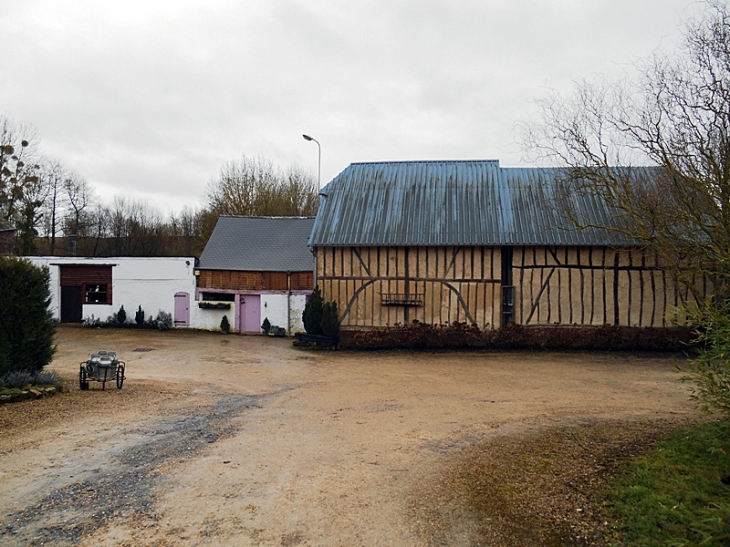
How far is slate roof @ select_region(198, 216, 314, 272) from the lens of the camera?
2292 centimetres

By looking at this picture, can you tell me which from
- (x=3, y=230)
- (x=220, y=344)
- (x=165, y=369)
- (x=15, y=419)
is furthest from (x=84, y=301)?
(x=15, y=419)

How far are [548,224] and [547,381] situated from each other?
7019 millimetres

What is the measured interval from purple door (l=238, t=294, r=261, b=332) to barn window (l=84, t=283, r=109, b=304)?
6.57 meters

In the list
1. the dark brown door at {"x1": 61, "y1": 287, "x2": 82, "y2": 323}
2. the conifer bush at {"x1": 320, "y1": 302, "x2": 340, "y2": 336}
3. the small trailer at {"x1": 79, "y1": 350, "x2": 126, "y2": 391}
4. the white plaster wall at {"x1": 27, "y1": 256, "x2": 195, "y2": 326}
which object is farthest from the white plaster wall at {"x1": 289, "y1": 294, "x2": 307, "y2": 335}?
the small trailer at {"x1": 79, "y1": 350, "x2": 126, "y2": 391}

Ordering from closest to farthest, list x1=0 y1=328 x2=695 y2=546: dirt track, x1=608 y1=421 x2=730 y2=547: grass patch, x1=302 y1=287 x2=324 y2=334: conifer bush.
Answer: x1=608 y1=421 x2=730 y2=547: grass patch, x1=0 y1=328 x2=695 y2=546: dirt track, x1=302 y1=287 x2=324 y2=334: conifer bush

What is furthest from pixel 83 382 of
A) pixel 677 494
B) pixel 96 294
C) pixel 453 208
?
pixel 96 294

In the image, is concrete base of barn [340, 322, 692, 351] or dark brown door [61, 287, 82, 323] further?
dark brown door [61, 287, 82, 323]

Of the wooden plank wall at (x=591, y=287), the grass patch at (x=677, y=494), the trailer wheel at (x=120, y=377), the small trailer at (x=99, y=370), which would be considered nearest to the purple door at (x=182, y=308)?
the trailer wheel at (x=120, y=377)

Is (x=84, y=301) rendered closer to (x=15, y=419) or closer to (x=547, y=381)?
(x=15, y=419)

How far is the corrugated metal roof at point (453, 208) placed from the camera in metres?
16.8

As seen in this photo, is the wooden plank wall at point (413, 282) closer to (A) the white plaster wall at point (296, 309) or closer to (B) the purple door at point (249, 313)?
(A) the white plaster wall at point (296, 309)

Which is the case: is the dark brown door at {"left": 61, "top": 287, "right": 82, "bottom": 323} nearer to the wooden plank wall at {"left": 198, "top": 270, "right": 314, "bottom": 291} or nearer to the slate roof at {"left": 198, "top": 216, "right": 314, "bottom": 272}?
the wooden plank wall at {"left": 198, "top": 270, "right": 314, "bottom": 291}

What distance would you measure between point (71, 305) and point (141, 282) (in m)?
3.75

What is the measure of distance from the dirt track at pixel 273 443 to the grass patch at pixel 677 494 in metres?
1.26
